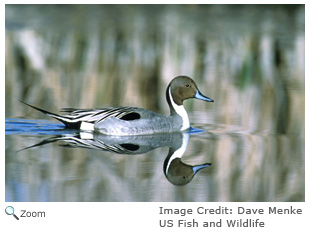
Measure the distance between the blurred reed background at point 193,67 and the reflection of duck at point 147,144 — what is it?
0.92 ft

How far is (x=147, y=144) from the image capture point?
7.36m

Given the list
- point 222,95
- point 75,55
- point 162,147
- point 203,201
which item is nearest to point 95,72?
point 75,55

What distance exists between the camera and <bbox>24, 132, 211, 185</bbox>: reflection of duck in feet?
20.7

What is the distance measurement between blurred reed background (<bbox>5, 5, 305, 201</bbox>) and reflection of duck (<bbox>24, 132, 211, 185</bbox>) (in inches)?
11.0

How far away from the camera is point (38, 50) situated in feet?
37.1

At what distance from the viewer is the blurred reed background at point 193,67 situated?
7.15 m

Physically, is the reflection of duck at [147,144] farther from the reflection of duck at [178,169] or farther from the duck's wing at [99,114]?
the duck's wing at [99,114]

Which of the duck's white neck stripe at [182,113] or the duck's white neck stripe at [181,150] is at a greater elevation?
the duck's white neck stripe at [182,113]

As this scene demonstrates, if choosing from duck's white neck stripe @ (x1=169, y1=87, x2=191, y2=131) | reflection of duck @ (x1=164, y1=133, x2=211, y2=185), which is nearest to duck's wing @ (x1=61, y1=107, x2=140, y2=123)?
duck's white neck stripe @ (x1=169, y1=87, x2=191, y2=131)

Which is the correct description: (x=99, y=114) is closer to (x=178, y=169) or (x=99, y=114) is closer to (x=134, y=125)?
(x=134, y=125)

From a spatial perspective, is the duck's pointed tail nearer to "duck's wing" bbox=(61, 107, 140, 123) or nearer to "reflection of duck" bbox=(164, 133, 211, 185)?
"duck's wing" bbox=(61, 107, 140, 123)
